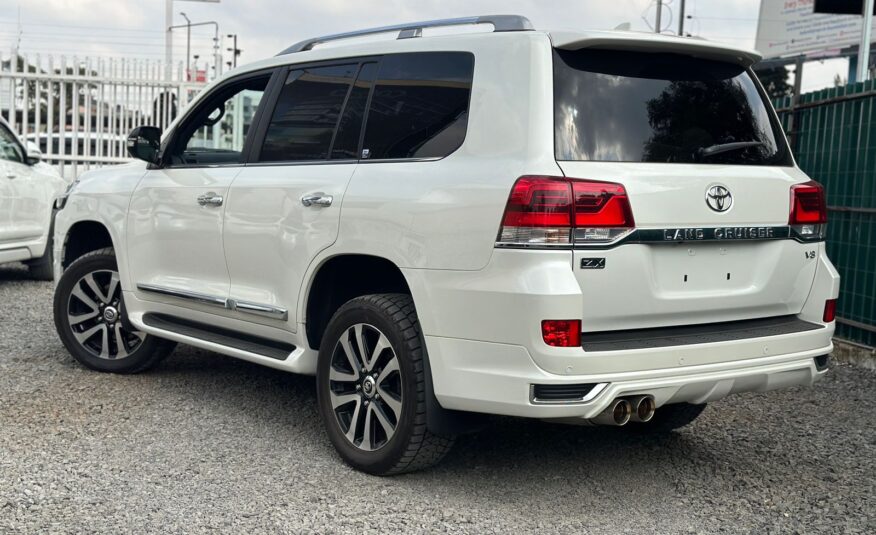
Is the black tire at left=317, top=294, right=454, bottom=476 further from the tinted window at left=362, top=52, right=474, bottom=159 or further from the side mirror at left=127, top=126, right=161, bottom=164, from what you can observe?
the side mirror at left=127, top=126, right=161, bottom=164

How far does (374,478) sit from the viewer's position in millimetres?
4504

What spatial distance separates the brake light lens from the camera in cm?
375

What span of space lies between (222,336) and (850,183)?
15.6 feet

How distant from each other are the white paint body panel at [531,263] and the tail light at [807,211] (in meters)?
0.05

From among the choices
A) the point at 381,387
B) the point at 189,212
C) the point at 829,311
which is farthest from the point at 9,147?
the point at 829,311

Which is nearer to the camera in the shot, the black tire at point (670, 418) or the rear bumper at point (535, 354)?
the rear bumper at point (535, 354)

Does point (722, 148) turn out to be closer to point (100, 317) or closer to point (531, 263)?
point (531, 263)

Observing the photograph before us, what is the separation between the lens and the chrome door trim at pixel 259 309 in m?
4.94

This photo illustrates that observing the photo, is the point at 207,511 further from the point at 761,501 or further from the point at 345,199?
the point at 761,501

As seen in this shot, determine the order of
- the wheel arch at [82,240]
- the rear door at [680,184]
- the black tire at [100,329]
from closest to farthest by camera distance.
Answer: the rear door at [680,184]
the black tire at [100,329]
the wheel arch at [82,240]

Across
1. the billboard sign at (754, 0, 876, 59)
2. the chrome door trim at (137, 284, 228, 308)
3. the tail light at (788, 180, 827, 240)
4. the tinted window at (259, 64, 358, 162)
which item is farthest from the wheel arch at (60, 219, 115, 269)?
the billboard sign at (754, 0, 876, 59)

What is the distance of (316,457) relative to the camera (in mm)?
4824

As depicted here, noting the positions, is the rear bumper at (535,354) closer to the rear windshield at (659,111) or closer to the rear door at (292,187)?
the rear windshield at (659,111)

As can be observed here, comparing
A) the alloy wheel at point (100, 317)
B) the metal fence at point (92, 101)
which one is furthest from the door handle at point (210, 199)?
the metal fence at point (92, 101)
